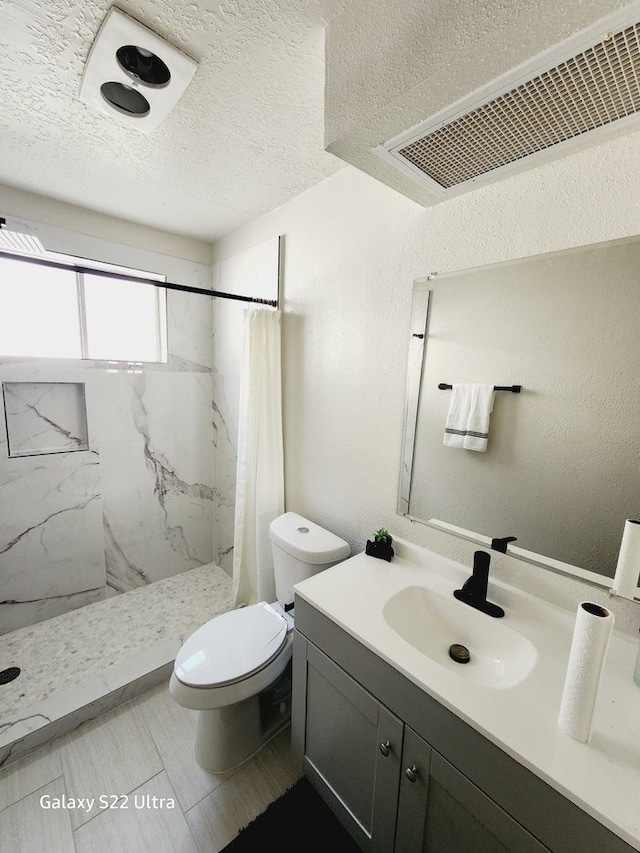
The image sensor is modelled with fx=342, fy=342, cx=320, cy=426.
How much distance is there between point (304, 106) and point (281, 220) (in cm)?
72

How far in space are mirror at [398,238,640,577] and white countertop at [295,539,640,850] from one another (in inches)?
7.4

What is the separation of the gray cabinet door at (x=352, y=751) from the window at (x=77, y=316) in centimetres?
204

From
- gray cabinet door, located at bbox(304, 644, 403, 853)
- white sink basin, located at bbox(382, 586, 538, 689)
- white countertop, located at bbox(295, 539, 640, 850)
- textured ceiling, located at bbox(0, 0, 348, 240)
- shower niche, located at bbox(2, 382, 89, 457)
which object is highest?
textured ceiling, located at bbox(0, 0, 348, 240)

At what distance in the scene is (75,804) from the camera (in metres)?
1.25

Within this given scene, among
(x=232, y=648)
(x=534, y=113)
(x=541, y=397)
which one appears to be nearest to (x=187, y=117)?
(x=534, y=113)

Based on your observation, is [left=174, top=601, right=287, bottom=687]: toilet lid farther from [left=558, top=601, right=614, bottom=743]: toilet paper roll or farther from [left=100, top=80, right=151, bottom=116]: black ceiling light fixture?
[left=100, top=80, right=151, bottom=116]: black ceiling light fixture

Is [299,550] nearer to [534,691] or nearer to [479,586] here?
[479,586]

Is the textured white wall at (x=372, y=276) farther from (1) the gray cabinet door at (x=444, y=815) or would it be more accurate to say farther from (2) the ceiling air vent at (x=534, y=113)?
(1) the gray cabinet door at (x=444, y=815)

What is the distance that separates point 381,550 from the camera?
4.43ft

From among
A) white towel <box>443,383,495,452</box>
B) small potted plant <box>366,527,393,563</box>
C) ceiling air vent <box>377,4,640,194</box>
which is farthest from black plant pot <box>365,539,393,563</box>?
ceiling air vent <box>377,4,640,194</box>

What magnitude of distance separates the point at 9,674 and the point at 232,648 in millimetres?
1290

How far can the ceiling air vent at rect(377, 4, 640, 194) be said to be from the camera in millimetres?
631

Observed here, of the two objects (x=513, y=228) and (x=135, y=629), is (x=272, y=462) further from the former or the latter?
(x=513, y=228)

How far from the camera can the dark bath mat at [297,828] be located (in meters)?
1.14
